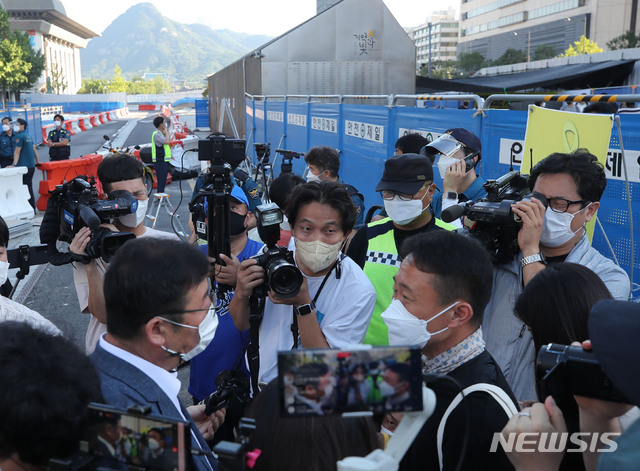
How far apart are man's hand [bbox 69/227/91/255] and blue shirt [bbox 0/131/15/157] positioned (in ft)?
36.8

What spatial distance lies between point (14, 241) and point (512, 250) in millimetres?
9426

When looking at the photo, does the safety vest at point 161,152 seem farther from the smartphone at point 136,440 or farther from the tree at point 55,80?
the tree at point 55,80

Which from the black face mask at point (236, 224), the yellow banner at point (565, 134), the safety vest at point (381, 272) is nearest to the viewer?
the safety vest at point (381, 272)

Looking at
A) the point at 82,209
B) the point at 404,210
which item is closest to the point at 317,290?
the point at 404,210

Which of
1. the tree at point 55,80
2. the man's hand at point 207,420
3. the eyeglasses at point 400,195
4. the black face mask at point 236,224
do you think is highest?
the tree at point 55,80

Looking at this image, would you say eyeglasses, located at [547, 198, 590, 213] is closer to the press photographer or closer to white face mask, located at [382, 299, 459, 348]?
white face mask, located at [382, 299, 459, 348]

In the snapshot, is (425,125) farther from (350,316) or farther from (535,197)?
(350,316)

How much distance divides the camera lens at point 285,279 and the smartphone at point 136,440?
1.24 metres

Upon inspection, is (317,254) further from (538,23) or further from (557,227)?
(538,23)

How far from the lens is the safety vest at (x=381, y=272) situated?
313cm

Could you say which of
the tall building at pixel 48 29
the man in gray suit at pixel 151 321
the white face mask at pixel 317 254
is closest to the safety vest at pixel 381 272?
the white face mask at pixel 317 254

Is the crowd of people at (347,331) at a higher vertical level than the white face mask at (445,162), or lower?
lower

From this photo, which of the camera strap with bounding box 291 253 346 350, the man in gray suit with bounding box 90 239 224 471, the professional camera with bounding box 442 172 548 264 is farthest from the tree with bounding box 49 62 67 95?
the man in gray suit with bounding box 90 239 224 471

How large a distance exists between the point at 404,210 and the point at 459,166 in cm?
116
